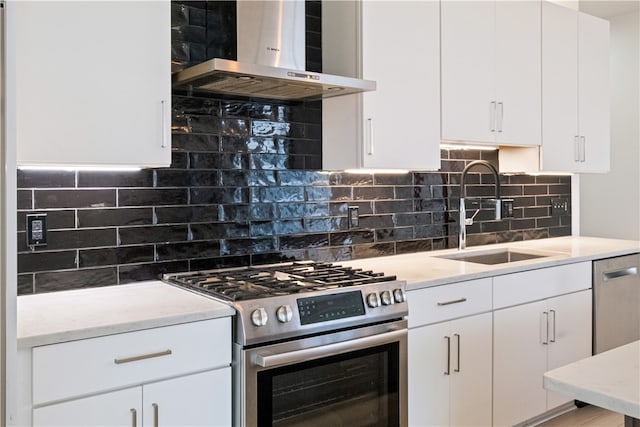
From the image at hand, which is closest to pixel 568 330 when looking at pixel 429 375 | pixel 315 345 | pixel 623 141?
pixel 429 375

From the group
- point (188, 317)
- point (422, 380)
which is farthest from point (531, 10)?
point (188, 317)

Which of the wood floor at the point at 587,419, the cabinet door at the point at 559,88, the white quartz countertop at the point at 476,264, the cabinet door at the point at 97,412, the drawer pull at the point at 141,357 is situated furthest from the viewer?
the cabinet door at the point at 559,88

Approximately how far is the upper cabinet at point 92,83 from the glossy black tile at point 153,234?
0.43 m

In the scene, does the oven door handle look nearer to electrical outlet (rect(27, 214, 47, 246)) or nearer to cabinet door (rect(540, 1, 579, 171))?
electrical outlet (rect(27, 214, 47, 246))

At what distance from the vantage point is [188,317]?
1925 mm

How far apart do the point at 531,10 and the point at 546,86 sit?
1.56ft

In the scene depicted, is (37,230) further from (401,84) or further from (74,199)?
(401,84)

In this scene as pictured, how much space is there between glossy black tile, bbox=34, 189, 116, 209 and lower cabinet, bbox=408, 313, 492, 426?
4.56 ft

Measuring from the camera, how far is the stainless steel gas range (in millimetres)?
2023

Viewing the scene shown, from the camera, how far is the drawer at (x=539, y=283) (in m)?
2.93

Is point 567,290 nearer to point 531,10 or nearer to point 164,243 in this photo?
point 531,10

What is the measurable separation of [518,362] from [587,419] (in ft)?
2.46

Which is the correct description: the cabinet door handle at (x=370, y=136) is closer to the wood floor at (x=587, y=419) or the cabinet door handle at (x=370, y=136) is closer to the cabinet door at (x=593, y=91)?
A: the wood floor at (x=587, y=419)

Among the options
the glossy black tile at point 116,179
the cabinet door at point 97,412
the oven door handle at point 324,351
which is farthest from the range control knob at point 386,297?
the glossy black tile at point 116,179
